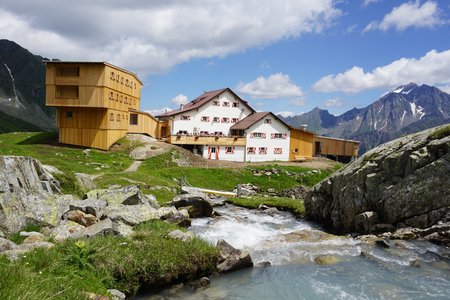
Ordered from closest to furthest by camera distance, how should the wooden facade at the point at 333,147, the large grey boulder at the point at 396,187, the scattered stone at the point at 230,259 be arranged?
the scattered stone at the point at 230,259 < the large grey boulder at the point at 396,187 < the wooden facade at the point at 333,147

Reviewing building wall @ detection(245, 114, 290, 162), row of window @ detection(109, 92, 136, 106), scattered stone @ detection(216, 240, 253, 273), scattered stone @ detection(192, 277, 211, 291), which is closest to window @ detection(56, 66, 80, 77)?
row of window @ detection(109, 92, 136, 106)

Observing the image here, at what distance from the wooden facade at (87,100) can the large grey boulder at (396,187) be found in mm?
40073

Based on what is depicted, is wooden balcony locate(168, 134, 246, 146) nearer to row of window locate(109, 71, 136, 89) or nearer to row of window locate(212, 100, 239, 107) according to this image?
row of window locate(212, 100, 239, 107)

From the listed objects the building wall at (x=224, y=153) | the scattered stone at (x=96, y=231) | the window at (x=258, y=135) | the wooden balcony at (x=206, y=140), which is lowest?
the scattered stone at (x=96, y=231)

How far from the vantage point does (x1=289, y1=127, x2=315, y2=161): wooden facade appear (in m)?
75.1

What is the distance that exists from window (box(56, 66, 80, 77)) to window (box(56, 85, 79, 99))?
1.76 meters

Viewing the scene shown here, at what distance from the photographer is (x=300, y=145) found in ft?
250

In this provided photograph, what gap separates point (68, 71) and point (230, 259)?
49.9m

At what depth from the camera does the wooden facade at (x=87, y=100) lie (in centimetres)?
5644

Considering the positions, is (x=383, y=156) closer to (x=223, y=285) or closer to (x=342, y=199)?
(x=342, y=199)

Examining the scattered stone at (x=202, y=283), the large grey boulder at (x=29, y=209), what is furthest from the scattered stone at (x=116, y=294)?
the large grey boulder at (x=29, y=209)

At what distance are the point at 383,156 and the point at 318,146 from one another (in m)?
57.8

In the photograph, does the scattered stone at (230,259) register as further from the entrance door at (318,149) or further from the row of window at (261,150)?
the entrance door at (318,149)

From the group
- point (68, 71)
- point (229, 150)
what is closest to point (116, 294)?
point (68, 71)
